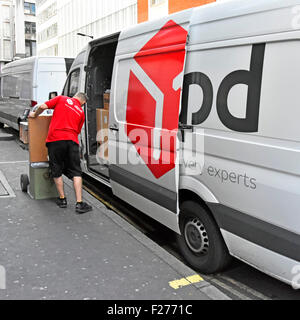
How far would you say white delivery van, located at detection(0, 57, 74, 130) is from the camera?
11219 mm

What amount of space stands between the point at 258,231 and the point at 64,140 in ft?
10.6

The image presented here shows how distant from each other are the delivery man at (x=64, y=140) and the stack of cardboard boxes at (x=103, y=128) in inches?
44.2

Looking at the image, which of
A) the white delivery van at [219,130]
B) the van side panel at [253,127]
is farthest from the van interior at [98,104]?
the van side panel at [253,127]

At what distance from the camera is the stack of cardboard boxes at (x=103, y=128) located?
6.69 m

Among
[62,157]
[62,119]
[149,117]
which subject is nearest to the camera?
[149,117]

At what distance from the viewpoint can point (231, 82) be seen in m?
3.19

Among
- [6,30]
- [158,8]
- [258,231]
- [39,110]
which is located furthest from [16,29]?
[258,231]

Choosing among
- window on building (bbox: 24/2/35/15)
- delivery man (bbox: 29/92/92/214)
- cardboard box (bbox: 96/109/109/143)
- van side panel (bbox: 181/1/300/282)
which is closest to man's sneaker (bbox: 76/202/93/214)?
delivery man (bbox: 29/92/92/214)

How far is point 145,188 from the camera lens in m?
4.48

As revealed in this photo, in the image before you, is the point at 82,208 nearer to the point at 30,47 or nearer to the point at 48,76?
the point at 48,76

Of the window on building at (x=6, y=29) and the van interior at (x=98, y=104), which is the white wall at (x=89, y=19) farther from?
the van interior at (x=98, y=104)

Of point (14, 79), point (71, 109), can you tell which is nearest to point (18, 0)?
point (14, 79)
